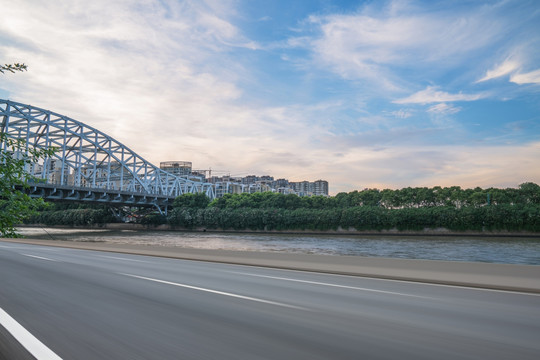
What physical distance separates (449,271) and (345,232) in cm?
7841

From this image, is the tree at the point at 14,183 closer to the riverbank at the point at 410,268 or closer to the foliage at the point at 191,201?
the riverbank at the point at 410,268

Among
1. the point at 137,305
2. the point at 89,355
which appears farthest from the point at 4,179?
the point at 89,355

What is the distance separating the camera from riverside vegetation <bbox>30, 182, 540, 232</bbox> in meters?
76.6

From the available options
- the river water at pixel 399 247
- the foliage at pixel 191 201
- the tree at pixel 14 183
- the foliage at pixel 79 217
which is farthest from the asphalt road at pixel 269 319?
the foliage at pixel 79 217

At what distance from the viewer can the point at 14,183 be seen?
7.71 m

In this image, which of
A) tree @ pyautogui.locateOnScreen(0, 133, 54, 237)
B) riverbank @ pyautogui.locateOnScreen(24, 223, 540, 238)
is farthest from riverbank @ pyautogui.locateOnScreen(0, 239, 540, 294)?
riverbank @ pyautogui.locateOnScreen(24, 223, 540, 238)

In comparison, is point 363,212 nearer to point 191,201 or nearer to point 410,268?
point 191,201

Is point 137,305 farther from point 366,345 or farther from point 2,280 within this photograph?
point 2,280

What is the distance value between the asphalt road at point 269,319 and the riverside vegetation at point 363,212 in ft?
249

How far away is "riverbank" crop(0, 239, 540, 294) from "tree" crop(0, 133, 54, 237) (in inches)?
361

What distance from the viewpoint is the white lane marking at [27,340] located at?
183 inches

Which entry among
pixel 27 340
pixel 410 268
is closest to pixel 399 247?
pixel 410 268

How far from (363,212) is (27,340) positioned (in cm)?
8614

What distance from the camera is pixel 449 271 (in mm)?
11828
